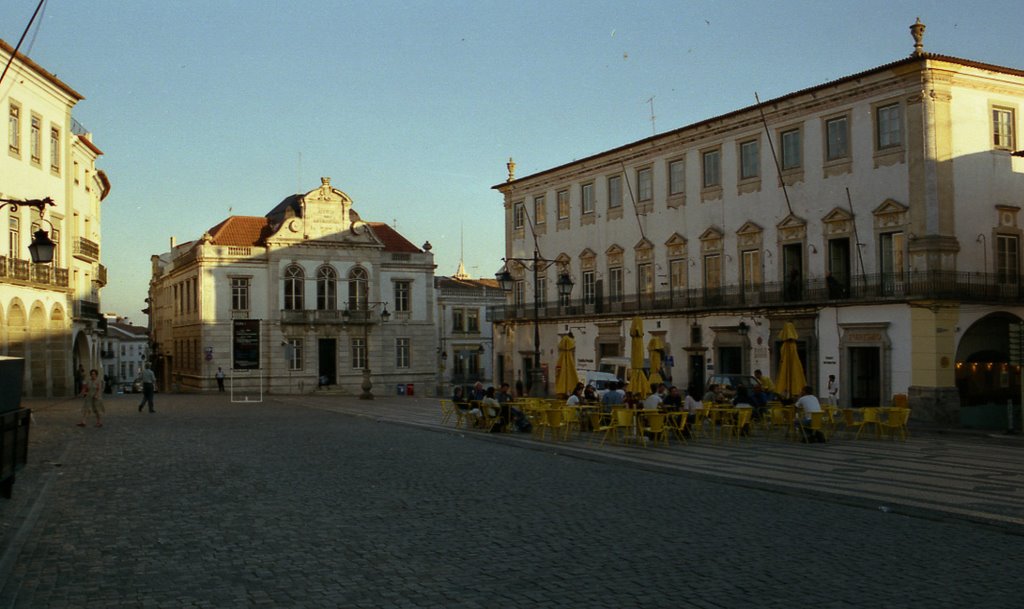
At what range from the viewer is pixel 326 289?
6562 centimetres

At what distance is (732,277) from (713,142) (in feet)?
19.2

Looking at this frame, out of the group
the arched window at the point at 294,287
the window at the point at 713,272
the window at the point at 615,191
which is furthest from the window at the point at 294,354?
the window at the point at 713,272

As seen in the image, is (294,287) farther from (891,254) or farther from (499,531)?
(499,531)

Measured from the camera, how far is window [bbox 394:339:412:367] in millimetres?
67500

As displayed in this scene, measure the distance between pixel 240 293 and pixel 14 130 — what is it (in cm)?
2643

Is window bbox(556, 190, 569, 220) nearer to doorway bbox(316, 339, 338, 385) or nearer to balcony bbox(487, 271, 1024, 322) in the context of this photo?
balcony bbox(487, 271, 1024, 322)

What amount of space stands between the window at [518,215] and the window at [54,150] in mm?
24160

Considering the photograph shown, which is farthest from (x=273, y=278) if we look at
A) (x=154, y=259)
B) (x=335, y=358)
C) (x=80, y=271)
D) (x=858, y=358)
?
(x=858, y=358)

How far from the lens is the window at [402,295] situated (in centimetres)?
6812

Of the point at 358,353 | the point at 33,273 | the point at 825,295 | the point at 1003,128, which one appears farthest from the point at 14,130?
the point at 1003,128

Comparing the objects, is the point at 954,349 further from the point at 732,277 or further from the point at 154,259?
the point at 154,259

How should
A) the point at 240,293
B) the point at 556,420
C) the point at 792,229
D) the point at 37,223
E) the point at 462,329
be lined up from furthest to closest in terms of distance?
the point at 462,329
the point at 240,293
the point at 37,223
the point at 792,229
the point at 556,420

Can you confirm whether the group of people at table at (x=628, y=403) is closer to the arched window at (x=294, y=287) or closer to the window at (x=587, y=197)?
the window at (x=587, y=197)

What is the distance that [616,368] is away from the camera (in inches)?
1725
